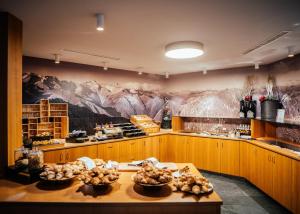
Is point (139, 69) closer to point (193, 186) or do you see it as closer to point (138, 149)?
point (138, 149)

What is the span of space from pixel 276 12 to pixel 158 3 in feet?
4.65

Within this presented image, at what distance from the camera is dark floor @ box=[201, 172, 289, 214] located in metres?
3.88

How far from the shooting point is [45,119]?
4.98 meters

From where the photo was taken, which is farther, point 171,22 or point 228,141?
point 228,141

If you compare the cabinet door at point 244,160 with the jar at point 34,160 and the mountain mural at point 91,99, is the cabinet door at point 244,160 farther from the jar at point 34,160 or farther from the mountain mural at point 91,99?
the jar at point 34,160

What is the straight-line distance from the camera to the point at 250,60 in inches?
202

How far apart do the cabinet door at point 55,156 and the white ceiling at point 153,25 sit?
2073 millimetres

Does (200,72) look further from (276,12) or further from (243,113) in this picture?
(276,12)

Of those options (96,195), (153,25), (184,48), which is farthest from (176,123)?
(96,195)

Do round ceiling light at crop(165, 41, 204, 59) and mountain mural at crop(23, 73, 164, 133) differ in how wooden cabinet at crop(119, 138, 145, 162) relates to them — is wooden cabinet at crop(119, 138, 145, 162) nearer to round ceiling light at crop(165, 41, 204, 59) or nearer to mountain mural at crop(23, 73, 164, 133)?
mountain mural at crop(23, 73, 164, 133)

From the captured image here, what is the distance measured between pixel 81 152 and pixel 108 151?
703 mm

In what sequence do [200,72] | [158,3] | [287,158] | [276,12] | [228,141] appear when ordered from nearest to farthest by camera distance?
1. [158,3]
2. [276,12]
3. [287,158]
4. [228,141]
5. [200,72]

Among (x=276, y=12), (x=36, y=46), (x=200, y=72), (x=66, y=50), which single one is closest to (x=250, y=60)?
(x=200, y=72)

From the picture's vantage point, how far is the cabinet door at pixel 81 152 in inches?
179
